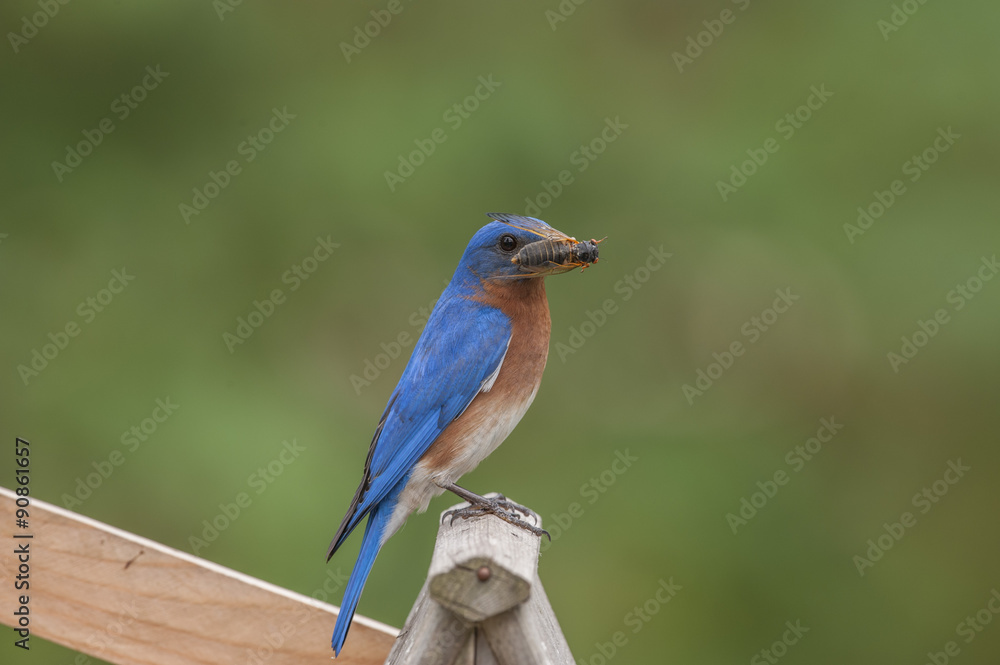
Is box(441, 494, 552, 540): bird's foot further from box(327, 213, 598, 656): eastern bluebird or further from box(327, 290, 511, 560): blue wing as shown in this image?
box(327, 290, 511, 560): blue wing

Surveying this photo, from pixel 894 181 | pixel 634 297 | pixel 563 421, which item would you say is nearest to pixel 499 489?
pixel 563 421

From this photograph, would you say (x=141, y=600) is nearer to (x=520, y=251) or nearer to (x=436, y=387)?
(x=436, y=387)

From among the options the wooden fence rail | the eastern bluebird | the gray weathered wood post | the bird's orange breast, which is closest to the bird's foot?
the eastern bluebird

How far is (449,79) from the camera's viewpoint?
5531 mm

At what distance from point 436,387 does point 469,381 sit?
4.6 inches

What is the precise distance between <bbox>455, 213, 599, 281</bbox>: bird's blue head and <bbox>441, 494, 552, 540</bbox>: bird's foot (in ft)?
2.56

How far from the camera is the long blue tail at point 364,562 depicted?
98.7 inches

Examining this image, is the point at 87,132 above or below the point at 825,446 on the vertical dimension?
below

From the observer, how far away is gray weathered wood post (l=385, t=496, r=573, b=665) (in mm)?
1841

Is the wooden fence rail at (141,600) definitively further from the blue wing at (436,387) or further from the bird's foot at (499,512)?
the blue wing at (436,387)

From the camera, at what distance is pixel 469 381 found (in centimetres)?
329

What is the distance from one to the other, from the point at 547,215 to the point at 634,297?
717 mm

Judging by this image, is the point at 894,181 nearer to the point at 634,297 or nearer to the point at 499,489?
the point at 634,297

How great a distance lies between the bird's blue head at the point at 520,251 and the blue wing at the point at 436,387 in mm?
160
